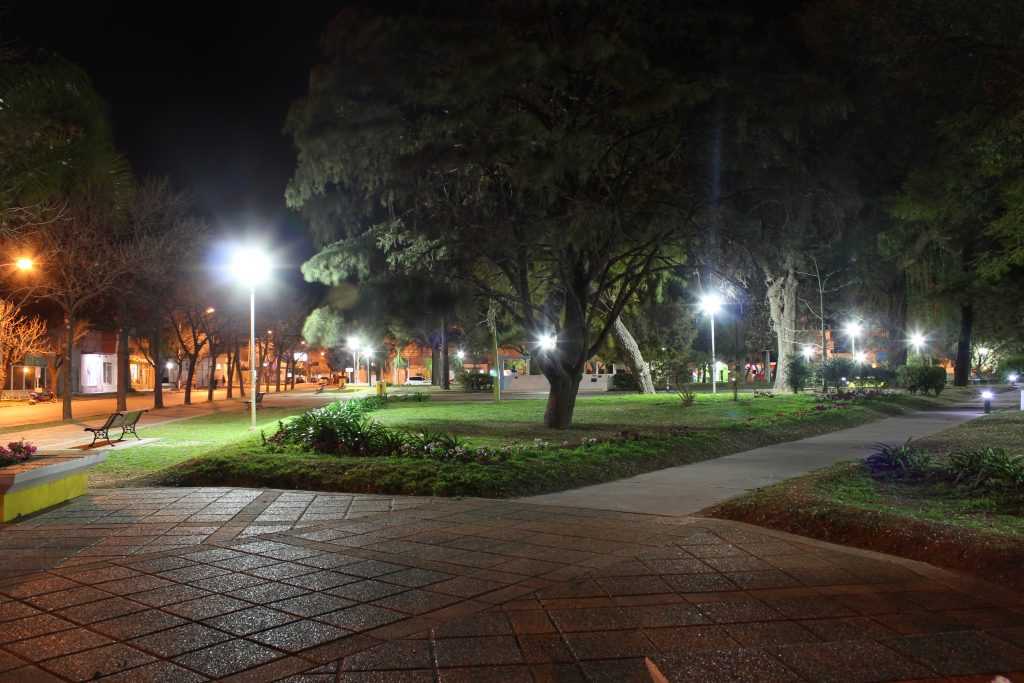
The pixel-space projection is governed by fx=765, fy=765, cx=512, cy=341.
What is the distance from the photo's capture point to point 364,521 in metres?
7.93

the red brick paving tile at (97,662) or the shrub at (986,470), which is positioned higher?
the shrub at (986,470)

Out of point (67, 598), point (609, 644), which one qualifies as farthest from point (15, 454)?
point (609, 644)

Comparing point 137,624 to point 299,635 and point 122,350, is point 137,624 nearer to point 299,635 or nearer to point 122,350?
point 299,635

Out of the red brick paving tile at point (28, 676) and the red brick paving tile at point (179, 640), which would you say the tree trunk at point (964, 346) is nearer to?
the red brick paving tile at point (179, 640)

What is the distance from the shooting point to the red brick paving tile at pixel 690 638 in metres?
4.32

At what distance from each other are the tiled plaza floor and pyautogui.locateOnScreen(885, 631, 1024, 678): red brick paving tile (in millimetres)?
16

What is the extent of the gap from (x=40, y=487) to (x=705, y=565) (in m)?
7.36

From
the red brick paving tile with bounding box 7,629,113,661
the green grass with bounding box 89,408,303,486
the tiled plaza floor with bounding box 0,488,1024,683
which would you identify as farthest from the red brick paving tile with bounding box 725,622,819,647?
the green grass with bounding box 89,408,303,486

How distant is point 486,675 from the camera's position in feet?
13.1

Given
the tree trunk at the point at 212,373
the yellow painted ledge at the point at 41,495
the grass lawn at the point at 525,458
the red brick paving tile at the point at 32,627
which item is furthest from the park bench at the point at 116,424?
the tree trunk at the point at 212,373

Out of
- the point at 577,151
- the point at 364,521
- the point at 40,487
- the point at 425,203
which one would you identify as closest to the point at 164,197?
the point at 425,203

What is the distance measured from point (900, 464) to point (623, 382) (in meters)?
35.0

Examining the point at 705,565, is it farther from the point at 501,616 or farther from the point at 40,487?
the point at 40,487

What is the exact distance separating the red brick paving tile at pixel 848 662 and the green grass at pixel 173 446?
1022cm
